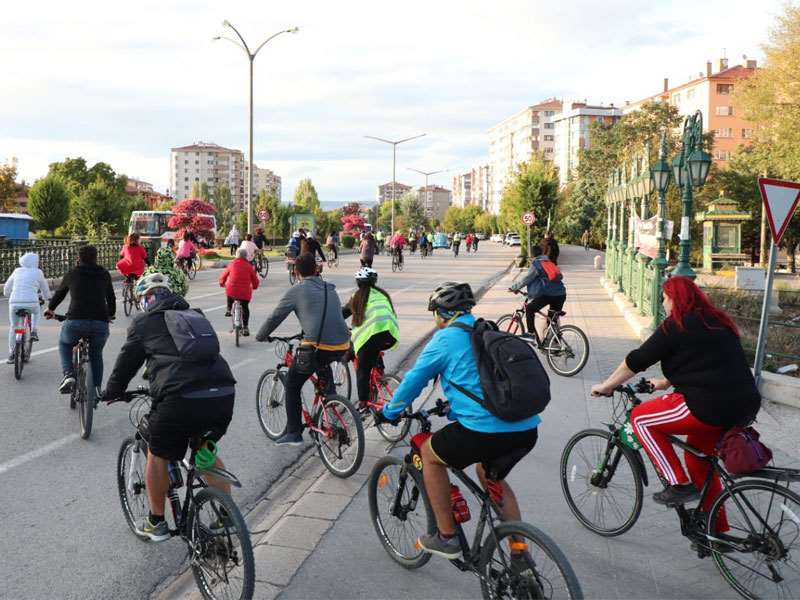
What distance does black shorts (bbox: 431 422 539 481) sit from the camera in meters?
3.69

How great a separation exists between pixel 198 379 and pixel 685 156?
11.4m

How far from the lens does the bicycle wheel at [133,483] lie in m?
4.68

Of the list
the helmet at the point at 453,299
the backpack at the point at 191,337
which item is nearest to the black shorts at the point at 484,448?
the helmet at the point at 453,299

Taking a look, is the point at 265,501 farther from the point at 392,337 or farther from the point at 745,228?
the point at 745,228

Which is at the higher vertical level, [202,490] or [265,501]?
[202,490]

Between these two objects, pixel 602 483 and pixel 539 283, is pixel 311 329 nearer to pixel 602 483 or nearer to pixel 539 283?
pixel 602 483

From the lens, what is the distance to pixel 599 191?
73438 millimetres

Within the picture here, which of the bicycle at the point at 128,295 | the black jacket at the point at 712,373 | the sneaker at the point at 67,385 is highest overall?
the black jacket at the point at 712,373

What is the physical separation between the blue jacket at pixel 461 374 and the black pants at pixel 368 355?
3050 millimetres

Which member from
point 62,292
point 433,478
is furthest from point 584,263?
point 433,478

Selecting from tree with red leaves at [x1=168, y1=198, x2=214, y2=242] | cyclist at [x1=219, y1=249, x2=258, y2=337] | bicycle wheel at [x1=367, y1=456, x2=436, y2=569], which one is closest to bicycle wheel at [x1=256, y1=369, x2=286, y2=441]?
bicycle wheel at [x1=367, y1=456, x2=436, y2=569]

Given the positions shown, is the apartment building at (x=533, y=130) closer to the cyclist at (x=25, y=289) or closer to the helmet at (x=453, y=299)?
the cyclist at (x=25, y=289)

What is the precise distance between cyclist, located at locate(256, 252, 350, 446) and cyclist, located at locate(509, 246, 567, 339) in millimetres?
4649

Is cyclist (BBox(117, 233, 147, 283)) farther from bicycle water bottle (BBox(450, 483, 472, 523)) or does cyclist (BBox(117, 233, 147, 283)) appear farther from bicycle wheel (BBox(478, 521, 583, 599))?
bicycle wheel (BBox(478, 521, 583, 599))
